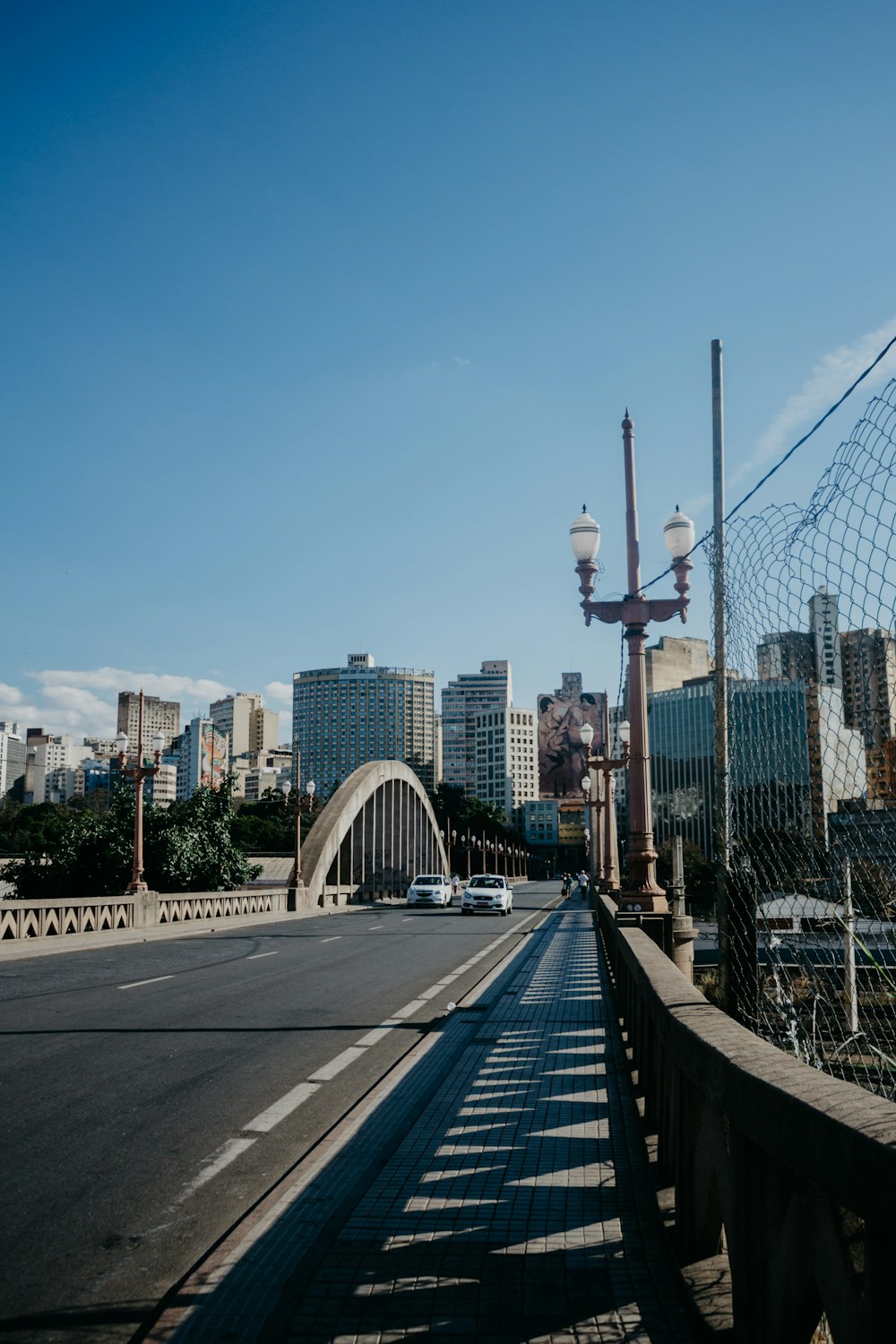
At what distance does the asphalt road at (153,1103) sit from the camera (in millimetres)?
4125

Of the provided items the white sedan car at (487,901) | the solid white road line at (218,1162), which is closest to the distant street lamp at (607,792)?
the white sedan car at (487,901)

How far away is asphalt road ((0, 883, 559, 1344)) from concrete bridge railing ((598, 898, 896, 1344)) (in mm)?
1984

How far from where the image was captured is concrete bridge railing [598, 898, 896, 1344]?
204 centimetres

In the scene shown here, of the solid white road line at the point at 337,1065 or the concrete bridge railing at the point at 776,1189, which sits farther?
the solid white road line at the point at 337,1065

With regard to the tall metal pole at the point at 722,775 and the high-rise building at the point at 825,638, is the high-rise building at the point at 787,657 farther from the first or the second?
the tall metal pole at the point at 722,775

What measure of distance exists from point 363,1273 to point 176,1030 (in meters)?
6.45

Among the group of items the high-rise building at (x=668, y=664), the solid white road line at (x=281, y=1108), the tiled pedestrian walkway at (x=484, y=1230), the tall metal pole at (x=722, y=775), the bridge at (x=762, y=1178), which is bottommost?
the solid white road line at (x=281, y=1108)

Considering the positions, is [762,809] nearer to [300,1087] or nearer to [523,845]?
[300,1087]

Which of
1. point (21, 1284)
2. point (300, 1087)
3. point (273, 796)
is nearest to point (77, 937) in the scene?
point (300, 1087)

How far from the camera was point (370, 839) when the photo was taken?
67188 mm

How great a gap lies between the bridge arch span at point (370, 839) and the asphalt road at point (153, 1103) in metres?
31.8

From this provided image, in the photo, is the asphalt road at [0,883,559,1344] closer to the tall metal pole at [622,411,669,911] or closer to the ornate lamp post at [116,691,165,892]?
the tall metal pole at [622,411,669,911]

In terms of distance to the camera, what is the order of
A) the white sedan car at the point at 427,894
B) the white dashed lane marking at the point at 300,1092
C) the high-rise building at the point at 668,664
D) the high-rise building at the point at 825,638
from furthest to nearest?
the high-rise building at the point at 668,664
the white sedan car at the point at 427,894
the white dashed lane marking at the point at 300,1092
the high-rise building at the point at 825,638

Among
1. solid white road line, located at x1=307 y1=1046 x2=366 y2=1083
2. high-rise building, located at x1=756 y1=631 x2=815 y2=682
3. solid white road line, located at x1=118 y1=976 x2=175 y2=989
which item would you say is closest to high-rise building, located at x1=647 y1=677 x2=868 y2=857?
high-rise building, located at x1=756 y1=631 x2=815 y2=682
